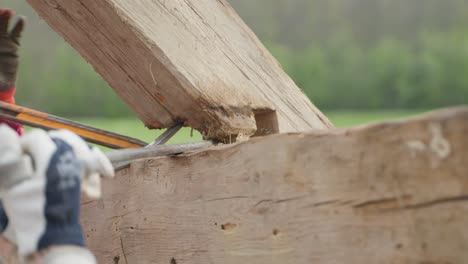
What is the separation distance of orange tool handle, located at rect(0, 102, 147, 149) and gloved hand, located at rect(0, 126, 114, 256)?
0.44 meters

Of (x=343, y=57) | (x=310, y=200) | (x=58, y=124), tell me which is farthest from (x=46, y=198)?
(x=343, y=57)

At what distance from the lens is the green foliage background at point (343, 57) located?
1532 cm

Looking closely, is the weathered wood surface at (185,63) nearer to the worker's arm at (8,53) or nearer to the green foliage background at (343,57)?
the worker's arm at (8,53)

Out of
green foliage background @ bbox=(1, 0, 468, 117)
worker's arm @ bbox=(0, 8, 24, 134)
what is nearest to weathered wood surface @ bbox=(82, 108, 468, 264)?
worker's arm @ bbox=(0, 8, 24, 134)

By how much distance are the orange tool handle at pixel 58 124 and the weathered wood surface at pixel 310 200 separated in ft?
0.17

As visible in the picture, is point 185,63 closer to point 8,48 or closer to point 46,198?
Result: point 8,48

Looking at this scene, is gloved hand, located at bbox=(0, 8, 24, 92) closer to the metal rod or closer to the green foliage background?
the metal rod

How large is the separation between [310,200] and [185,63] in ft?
1.28

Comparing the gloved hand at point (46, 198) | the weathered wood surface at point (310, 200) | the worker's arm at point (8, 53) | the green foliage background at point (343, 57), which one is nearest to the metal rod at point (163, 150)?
the weathered wood surface at point (310, 200)

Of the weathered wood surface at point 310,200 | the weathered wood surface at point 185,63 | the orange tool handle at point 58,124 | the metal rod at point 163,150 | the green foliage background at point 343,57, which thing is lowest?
the weathered wood surface at point 310,200

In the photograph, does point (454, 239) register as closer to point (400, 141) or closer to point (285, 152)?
point (400, 141)

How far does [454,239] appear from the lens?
2.39 feet

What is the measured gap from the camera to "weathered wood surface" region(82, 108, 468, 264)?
0.74 m

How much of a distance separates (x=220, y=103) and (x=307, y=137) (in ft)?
1.14
